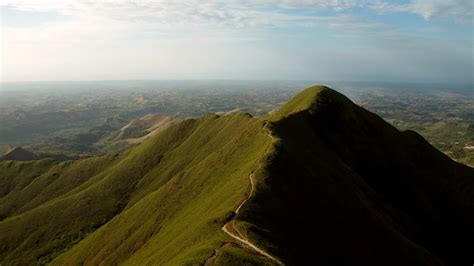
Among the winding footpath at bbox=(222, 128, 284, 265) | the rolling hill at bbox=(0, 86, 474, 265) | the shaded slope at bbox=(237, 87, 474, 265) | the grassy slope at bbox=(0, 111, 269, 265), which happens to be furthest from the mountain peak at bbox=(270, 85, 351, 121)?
the winding footpath at bbox=(222, 128, 284, 265)

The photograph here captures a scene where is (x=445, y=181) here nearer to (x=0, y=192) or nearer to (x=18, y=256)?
(x=18, y=256)

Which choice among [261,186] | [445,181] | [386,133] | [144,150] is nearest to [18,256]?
[144,150]

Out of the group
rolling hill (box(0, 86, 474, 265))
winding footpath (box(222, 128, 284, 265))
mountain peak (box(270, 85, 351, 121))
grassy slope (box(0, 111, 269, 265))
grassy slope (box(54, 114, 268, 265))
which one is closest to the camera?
winding footpath (box(222, 128, 284, 265))

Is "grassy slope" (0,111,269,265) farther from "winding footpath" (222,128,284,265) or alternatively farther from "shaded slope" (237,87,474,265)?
"shaded slope" (237,87,474,265)

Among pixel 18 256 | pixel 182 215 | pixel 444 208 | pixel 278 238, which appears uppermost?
pixel 278 238

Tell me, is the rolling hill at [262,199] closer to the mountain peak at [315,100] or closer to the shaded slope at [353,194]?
the shaded slope at [353,194]

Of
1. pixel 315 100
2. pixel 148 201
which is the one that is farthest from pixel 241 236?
pixel 315 100
